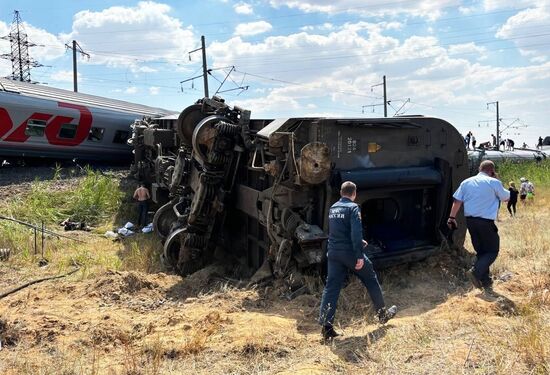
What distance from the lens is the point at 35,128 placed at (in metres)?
15.4

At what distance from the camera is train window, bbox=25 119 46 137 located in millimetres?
15195

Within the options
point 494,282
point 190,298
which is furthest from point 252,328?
point 494,282

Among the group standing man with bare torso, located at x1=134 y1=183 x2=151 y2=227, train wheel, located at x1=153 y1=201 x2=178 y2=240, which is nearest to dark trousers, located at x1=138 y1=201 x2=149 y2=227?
standing man with bare torso, located at x1=134 y1=183 x2=151 y2=227

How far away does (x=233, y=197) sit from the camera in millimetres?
7855

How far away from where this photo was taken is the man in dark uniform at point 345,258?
4.58 meters

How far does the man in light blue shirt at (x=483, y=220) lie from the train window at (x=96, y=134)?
14041mm

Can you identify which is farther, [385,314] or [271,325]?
[271,325]

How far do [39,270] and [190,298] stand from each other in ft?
10.1

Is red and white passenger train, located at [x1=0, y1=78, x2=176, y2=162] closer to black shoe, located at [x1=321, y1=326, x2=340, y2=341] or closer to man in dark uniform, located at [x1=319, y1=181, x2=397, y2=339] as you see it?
man in dark uniform, located at [x1=319, y1=181, x2=397, y2=339]

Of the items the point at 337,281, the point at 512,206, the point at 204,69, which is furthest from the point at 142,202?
the point at 204,69

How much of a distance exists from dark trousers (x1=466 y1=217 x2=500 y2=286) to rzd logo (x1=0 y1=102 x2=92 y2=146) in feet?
43.9

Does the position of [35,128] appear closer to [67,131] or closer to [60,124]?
[60,124]

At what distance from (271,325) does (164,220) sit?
492cm

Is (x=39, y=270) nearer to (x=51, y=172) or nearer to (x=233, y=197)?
(x=233, y=197)
